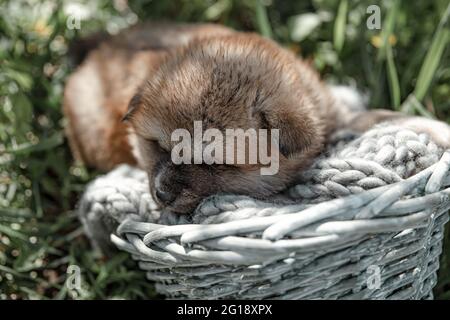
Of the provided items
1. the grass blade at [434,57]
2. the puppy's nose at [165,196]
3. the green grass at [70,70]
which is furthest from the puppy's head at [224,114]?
the grass blade at [434,57]

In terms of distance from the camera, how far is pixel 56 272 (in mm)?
2480

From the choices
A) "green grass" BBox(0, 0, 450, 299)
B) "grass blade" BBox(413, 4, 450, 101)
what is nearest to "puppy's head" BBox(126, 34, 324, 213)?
"green grass" BBox(0, 0, 450, 299)

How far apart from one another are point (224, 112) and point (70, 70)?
144cm

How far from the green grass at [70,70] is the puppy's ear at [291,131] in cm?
78

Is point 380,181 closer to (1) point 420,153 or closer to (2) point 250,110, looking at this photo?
(1) point 420,153

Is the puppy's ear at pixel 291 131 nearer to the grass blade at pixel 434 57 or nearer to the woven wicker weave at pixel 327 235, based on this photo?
the woven wicker weave at pixel 327 235

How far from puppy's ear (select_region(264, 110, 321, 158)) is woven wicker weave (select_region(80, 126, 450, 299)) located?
89 mm

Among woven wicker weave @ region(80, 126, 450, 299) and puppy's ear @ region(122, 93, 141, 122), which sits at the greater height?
puppy's ear @ region(122, 93, 141, 122)

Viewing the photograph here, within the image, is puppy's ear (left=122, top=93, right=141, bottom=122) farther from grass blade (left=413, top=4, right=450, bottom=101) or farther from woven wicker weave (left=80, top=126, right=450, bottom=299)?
grass blade (left=413, top=4, right=450, bottom=101)

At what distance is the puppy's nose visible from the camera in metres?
→ 1.83

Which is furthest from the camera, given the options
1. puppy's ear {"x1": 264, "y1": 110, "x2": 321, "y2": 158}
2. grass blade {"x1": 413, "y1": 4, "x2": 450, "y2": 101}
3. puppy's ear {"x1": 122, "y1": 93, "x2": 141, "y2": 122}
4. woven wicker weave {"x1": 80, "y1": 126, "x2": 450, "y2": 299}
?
grass blade {"x1": 413, "y1": 4, "x2": 450, "y2": 101}

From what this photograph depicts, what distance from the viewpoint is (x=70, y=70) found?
298 cm

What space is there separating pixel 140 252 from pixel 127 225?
3.9 inches
